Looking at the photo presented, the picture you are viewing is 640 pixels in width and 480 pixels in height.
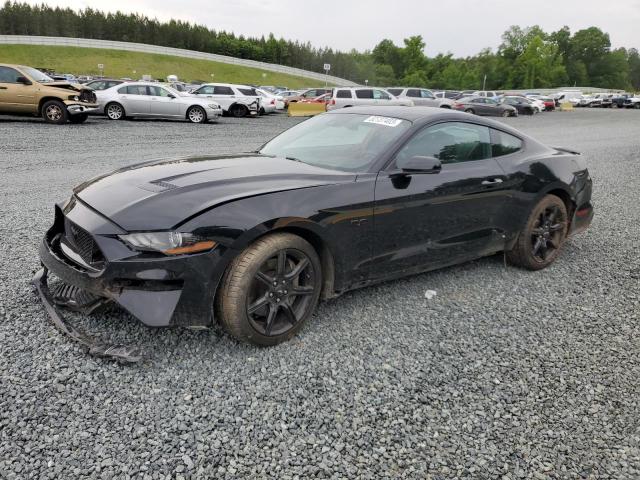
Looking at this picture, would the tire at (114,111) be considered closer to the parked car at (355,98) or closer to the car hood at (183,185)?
the parked car at (355,98)

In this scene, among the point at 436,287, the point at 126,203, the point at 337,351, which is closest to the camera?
the point at 126,203

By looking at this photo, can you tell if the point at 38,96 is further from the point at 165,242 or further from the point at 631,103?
the point at 631,103

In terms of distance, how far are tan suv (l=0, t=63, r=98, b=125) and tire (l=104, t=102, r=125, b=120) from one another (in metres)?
2.32

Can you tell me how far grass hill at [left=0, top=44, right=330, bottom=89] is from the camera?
240ft

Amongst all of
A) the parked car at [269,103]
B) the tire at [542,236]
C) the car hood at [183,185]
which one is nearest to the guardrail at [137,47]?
the parked car at [269,103]

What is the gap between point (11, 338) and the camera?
9.77 feet

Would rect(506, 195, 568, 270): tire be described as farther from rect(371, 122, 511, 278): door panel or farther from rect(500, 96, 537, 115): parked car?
rect(500, 96, 537, 115): parked car

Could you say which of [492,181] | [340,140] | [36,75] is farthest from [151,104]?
[492,181]

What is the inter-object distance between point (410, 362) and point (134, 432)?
1602mm

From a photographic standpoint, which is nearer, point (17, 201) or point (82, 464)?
point (82, 464)

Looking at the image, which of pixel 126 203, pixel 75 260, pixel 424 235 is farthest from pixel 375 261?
pixel 75 260

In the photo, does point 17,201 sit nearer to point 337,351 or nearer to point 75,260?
point 75,260

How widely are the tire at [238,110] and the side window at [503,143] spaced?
63.5 ft

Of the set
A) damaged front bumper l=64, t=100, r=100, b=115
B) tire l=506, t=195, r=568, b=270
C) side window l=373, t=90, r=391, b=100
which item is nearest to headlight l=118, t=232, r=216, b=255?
tire l=506, t=195, r=568, b=270
